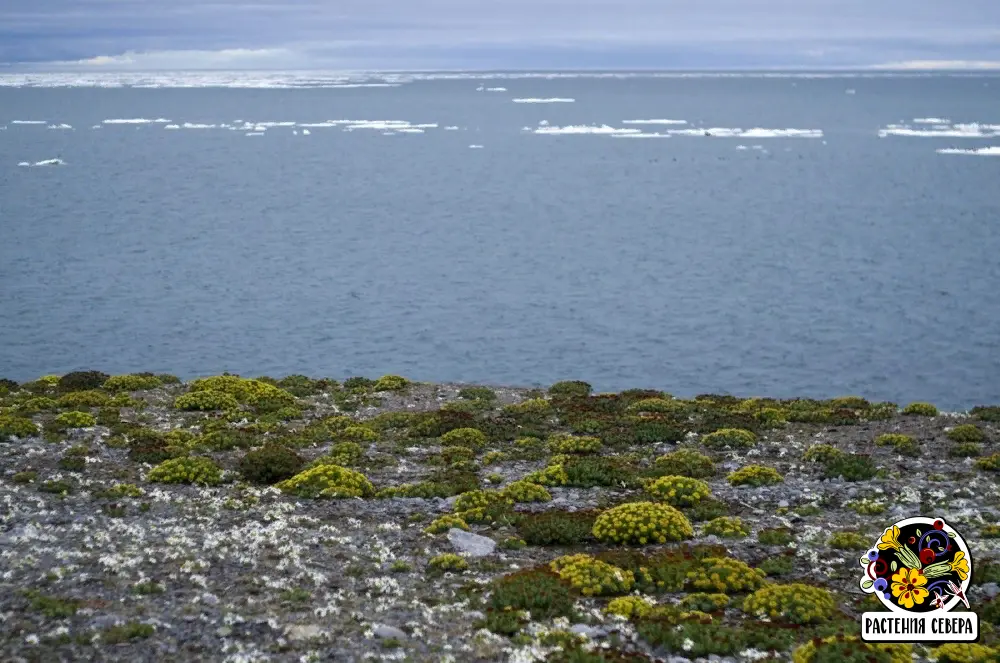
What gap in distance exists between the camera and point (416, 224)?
102 metres

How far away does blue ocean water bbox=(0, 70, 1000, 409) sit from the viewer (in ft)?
174

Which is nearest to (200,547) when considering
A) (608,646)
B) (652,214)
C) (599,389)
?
(608,646)

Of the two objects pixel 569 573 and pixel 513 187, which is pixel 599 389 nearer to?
pixel 569 573

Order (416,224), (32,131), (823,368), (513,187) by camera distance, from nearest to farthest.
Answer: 1. (823,368)
2. (416,224)
3. (513,187)
4. (32,131)

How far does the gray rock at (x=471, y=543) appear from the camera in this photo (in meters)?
19.5

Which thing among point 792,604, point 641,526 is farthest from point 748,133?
point 792,604

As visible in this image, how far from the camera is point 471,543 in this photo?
1986 centimetres

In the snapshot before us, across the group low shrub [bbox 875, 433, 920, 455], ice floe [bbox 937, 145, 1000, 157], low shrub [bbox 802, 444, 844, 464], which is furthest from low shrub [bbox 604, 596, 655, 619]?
ice floe [bbox 937, 145, 1000, 157]

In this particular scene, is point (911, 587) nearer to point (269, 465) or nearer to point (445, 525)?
point (445, 525)

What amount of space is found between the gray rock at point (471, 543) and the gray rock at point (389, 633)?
3.92 m

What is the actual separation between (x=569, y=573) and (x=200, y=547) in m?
6.89

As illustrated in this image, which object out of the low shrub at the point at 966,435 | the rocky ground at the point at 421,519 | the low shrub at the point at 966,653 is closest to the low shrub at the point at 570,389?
the rocky ground at the point at 421,519

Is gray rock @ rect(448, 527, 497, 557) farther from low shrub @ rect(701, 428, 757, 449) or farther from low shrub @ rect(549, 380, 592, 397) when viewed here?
low shrub @ rect(549, 380, 592, 397)

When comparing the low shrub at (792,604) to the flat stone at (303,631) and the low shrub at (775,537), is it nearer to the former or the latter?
the low shrub at (775,537)
